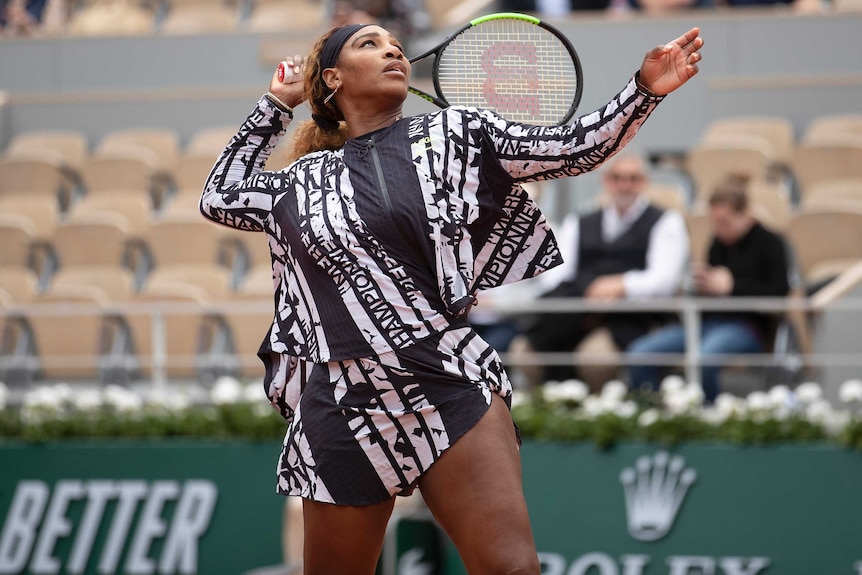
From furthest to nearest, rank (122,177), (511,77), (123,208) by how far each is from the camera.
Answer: (122,177)
(123,208)
(511,77)

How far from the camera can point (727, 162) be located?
856 centimetres

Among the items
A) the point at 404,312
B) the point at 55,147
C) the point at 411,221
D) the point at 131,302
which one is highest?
the point at 411,221

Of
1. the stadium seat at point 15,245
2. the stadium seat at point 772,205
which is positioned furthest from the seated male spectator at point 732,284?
the stadium seat at point 15,245

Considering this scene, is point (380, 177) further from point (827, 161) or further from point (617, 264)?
point (827, 161)

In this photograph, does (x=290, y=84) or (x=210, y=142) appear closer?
(x=290, y=84)

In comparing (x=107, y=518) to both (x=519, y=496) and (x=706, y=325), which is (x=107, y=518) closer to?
(x=706, y=325)

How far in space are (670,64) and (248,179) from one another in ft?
3.21

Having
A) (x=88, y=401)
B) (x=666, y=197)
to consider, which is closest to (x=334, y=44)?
(x=88, y=401)

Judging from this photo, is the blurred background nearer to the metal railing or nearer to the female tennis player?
the metal railing

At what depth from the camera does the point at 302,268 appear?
286cm

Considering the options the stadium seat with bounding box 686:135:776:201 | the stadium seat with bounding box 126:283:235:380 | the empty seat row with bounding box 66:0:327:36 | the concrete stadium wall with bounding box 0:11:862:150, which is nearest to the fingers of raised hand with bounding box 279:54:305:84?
the stadium seat with bounding box 126:283:235:380

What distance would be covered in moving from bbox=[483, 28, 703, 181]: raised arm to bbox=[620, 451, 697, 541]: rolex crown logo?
3123 mm

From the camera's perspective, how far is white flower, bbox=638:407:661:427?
5.75 metres

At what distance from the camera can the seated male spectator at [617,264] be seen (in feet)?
22.2
